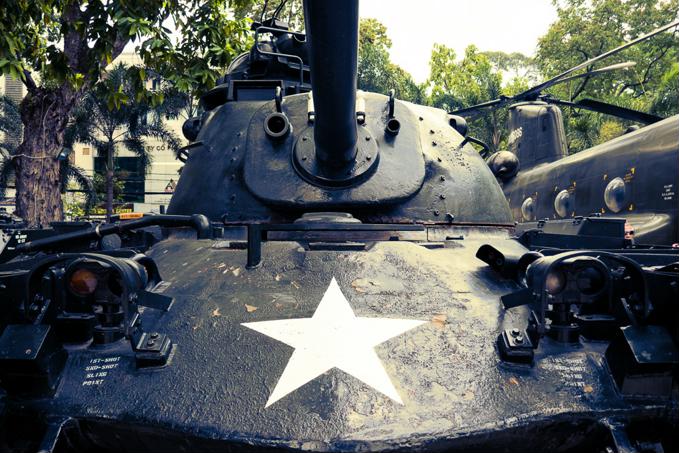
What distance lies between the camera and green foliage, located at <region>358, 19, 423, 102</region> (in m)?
35.2

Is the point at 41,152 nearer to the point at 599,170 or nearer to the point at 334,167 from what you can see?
the point at 599,170

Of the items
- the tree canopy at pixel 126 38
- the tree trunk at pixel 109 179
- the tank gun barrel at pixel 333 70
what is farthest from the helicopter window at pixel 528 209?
the tree trunk at pixel 109 179

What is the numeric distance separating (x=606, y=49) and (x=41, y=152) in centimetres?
2904

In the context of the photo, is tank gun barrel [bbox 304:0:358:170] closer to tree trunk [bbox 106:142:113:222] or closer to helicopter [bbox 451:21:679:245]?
helicopter [bbox 451:21:679:245]

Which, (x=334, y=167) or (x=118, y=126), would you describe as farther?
(x=118, y=126)

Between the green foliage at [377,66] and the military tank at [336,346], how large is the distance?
103ft

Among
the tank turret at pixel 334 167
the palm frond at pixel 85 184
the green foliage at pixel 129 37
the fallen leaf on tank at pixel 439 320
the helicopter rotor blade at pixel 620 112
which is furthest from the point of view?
the palm frond at pixel 85 184

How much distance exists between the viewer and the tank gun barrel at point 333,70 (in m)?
2.73

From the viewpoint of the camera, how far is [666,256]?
11.5 feet

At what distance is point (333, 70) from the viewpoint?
3.07 metres

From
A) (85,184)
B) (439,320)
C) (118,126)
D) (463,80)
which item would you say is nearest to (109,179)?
(85,184)

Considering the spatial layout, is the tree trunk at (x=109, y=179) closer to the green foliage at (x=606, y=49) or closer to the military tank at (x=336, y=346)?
the green foliage at (x=606, y=49)

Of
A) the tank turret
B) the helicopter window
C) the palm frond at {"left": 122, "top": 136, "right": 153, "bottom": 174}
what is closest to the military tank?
the tank turret

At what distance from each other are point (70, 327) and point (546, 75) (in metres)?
36.7
